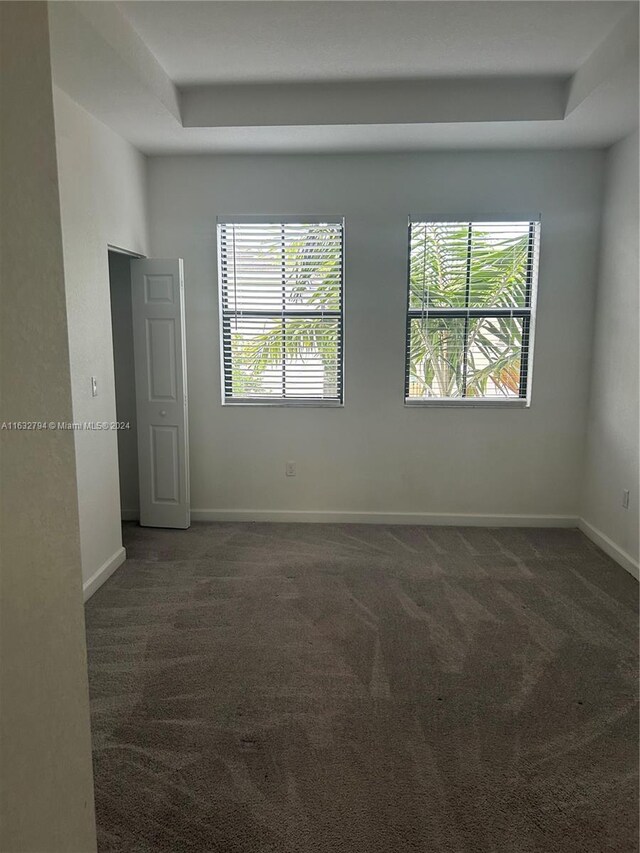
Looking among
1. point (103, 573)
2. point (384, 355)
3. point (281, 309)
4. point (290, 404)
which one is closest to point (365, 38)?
point (281, 309)

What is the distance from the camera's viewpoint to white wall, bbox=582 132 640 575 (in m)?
3.59

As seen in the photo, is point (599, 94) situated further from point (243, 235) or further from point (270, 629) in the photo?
point (270, 629)

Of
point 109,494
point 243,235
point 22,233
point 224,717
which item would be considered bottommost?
point 224,717

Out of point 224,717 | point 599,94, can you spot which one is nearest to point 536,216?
point 599,94

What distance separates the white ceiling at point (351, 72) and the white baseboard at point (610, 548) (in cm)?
266

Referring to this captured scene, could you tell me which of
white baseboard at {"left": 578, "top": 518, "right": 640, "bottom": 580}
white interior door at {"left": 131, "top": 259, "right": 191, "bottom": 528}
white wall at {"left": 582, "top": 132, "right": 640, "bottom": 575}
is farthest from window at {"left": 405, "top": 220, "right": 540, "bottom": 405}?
white interior door at {"left": 131, "top": 259, "right": 191, "bottom": 528}

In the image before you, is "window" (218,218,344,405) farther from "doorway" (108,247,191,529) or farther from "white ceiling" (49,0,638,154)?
"white ceiling" (49,0,638,154)

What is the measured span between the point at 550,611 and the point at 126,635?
7.39ft

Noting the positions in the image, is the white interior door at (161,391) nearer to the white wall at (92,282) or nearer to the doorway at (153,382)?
the doorway at (153,382)

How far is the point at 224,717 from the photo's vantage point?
2.24 meters

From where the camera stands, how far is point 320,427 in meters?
4.41

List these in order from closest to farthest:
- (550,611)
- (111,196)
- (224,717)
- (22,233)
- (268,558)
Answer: (22,233)
(224,717)
(550,611)
(111,196)
(268,558)

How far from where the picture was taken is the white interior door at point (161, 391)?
161 inches

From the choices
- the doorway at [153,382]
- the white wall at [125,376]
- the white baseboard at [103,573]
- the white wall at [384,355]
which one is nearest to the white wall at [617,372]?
the white wall at [384,355]
